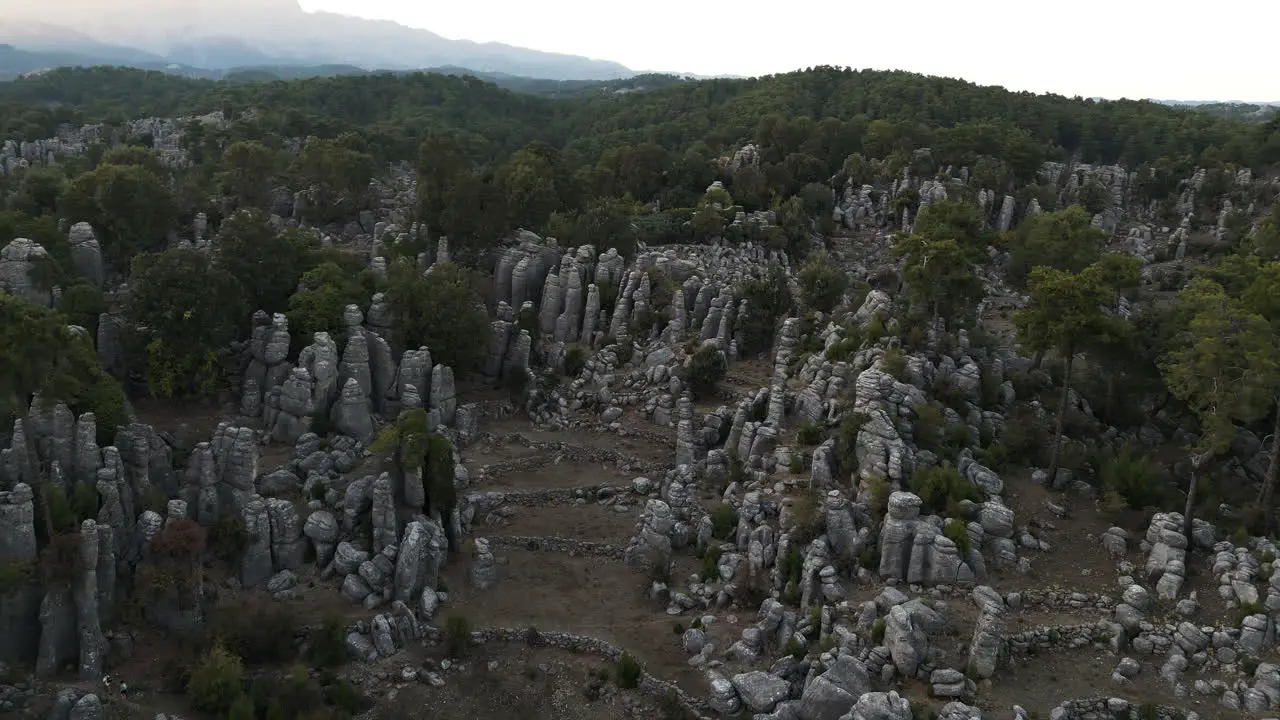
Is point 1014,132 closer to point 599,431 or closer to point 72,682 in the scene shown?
point 599,431

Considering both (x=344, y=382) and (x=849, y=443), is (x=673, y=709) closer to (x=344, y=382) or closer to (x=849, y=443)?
(x=849, y=443)

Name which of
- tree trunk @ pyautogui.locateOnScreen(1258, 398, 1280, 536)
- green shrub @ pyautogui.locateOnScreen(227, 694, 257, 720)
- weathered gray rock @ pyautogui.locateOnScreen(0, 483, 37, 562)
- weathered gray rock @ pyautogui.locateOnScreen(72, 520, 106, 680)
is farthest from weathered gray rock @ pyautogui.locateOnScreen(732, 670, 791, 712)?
weathered gray rock @ pyautogui.locateOnScreen(0, 483, 37, 562)

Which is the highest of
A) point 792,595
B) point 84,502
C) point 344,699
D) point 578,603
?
point 84,502

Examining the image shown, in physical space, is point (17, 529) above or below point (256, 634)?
above

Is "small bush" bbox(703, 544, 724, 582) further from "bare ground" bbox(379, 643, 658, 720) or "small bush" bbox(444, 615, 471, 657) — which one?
"small bush" bbox(444, 615, 471, 657)

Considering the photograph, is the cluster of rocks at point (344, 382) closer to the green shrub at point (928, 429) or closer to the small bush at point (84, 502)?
the small bush at point (84, 502)

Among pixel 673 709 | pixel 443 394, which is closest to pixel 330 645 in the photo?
pixel 673 709

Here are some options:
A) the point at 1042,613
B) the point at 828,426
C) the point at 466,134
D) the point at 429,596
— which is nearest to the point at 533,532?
the point at 429,596

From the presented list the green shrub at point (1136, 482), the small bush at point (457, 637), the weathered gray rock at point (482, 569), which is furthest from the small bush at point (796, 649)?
the green shrub at point (1136, 482)
